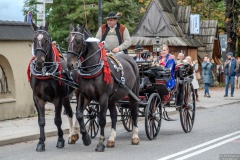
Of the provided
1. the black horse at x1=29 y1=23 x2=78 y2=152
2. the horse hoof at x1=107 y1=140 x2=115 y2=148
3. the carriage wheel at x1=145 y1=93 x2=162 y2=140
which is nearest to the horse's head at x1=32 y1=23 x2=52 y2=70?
the black horse at x1=29 y1=23 x2=78 y2=152

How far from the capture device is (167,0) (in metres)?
41.6

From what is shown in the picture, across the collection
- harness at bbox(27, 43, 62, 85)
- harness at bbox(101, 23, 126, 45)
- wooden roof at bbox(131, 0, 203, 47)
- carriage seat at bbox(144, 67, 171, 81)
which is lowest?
carriage seat at bbox(144, 67, 171, 81)

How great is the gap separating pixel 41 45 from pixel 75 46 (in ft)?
1.98

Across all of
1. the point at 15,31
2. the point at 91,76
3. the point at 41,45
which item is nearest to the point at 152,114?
the point at 91,76

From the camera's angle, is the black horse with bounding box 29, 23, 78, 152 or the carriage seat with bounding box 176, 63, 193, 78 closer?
the black horse with bounding box 29, 23, 78, 152

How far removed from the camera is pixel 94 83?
11.5 meters

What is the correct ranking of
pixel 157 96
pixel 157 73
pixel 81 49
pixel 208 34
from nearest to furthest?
pixel 81 49, pixel 157 96, pixel 157 73, pixel 208 34

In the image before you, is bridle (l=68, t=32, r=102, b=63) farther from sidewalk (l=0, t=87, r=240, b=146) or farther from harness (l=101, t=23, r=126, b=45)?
sidewalk (l=0, t=87, r=240, b=146)

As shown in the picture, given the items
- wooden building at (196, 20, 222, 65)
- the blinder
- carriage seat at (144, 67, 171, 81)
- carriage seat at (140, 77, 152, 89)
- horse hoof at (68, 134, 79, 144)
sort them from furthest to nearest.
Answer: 1. wooden building at (196, 20, 222, 65)
2. carriage seat at (144, 67, 171, 81)
3. carriage seat at (140, 77, 152, 89)
4. horse hoof at (68, 134, 79, 144)
5. the blinder

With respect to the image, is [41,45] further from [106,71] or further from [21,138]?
[21,138]

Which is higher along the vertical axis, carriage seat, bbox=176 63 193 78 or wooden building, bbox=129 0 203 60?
wooden building, bbox=129 0 203 60

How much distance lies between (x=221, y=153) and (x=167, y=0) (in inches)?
1222

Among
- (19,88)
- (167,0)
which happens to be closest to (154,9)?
(167,0)

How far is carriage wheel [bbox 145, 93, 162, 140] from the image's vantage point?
13062 millimetres
